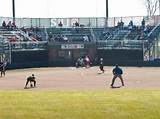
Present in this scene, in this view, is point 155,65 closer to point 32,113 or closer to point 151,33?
point 151,33

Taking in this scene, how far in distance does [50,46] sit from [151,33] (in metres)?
12.1

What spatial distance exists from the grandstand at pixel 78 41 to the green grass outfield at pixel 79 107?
3279 cm

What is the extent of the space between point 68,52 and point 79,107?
40.1 meters

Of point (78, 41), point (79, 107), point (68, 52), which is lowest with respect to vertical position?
point (79, 107)

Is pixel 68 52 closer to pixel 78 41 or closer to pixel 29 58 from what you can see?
pixel 78 41

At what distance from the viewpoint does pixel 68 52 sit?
2344 inches

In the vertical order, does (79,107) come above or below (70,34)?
below

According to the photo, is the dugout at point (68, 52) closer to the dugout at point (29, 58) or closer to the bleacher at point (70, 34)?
the dugout at point (29, 58)

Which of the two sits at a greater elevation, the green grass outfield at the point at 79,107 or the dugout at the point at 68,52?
the dugout at the point at 68,52

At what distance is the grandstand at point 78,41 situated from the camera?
5672cm

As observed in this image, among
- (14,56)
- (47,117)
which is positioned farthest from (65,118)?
(14,56)

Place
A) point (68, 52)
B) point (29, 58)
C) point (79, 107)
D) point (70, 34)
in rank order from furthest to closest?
point (70, 34), point (68, 52), point (29, 58), point (79, 107)

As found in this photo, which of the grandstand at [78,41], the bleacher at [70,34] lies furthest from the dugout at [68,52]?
the bleacher at [70,34]

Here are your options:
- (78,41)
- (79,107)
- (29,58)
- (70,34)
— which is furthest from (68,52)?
(79,107)
